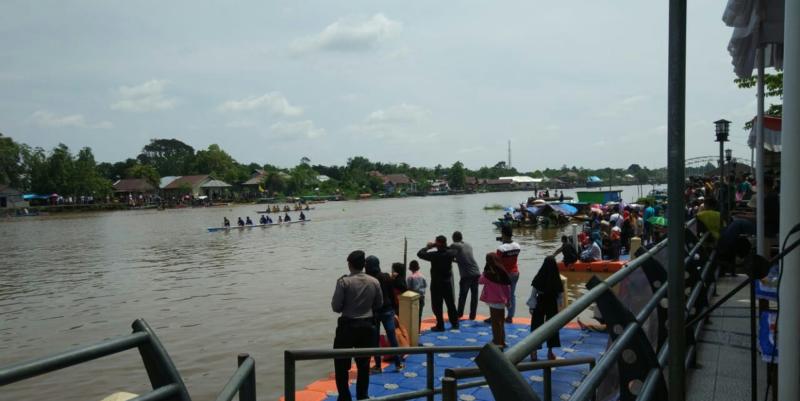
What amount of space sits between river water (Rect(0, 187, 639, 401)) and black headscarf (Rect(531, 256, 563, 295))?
4498mm

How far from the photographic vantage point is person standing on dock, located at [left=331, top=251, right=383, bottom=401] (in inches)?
265

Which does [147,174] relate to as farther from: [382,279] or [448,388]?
[448,388]

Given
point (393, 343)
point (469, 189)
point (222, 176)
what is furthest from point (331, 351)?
point (469, 189)

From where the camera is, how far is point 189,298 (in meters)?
20.1

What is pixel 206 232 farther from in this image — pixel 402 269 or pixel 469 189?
pixel 469 189

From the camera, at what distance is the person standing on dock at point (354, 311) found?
22.1 ft

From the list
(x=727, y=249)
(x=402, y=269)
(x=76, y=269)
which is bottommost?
(x=76, y=269)

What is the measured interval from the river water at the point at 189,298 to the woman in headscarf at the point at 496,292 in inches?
138

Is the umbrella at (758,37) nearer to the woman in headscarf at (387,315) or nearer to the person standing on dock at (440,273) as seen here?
the woman in headscarf at (387,315)

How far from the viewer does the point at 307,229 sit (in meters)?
50.9

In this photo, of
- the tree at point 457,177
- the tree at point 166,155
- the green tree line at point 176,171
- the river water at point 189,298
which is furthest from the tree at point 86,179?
the tree at point 457,177

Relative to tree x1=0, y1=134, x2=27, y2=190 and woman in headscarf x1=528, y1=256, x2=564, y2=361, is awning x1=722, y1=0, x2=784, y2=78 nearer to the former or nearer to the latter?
woman in headscarf x1=528, y1=256, x2=564, y2=361

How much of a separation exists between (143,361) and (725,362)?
13.8 feet

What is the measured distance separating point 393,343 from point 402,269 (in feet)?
4.42
